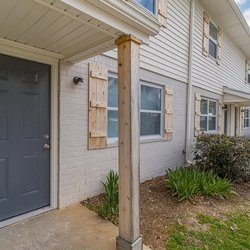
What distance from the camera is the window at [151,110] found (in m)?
5.19

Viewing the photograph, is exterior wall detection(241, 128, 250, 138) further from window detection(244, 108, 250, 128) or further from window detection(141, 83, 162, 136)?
window detection(141, 83, 162, 136)

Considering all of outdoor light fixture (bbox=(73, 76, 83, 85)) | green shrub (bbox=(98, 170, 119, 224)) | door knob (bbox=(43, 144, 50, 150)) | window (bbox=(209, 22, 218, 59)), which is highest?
window (bbox=(209, 22, 218, 59))

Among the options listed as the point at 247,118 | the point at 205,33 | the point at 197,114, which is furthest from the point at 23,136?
the point at 247,118

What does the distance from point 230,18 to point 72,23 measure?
7.84 metres

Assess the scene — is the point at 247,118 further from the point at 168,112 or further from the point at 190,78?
the point at 168,112

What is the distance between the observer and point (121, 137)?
94.3 inches

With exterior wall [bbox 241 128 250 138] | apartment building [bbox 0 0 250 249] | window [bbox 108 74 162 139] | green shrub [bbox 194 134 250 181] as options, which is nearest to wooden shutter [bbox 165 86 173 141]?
apartment building [bbox 0 0 250 249]

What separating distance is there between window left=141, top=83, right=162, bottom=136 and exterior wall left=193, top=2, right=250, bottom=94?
6.70 ft

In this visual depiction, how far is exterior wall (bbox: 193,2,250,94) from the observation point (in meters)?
7.05

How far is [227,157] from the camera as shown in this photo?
514 centimetres

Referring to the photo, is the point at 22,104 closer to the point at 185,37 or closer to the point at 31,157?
the point at 31,157

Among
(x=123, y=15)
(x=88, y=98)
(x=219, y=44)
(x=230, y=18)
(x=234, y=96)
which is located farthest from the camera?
(x=234, y=96)

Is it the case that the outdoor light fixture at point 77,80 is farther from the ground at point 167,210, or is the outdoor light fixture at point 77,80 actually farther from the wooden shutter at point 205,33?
the wooden shutter at point 205,33

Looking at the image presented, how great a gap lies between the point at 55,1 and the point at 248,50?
1246 cm
